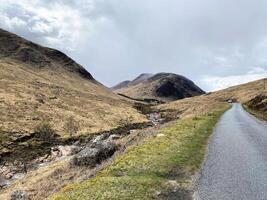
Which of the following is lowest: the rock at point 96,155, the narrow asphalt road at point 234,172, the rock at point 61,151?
the rock at point 61,151

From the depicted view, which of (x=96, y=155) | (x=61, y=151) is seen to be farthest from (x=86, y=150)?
(x=61, y=151)

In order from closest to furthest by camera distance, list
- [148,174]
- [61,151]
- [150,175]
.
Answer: [150,175], [148,174], [61,151]

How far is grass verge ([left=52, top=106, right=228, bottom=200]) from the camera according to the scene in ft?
47.2

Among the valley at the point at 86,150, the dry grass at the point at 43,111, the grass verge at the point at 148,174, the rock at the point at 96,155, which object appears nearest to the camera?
the grass verge at the point at 148,174

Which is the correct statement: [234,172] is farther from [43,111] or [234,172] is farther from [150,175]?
[43,111]

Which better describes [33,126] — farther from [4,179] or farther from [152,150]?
[152,150]

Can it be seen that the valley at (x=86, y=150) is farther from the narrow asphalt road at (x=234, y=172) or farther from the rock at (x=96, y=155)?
the narrow asphalt road at (x=234, y=172)

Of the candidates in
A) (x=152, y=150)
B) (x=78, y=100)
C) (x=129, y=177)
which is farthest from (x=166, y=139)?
(x=78, y=100)

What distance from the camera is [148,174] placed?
17.4 meters

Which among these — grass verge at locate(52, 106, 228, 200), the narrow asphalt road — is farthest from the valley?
the narrow asphalt road

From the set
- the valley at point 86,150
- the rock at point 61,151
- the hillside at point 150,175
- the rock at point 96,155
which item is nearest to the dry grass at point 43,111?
the valley at point 86,150

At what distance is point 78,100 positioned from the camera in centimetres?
10500

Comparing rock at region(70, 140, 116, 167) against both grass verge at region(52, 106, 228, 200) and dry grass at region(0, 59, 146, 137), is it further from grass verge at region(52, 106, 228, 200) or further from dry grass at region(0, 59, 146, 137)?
dry grass at region(0, 59, 146, 137)

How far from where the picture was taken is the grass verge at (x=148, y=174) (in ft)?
47.2
